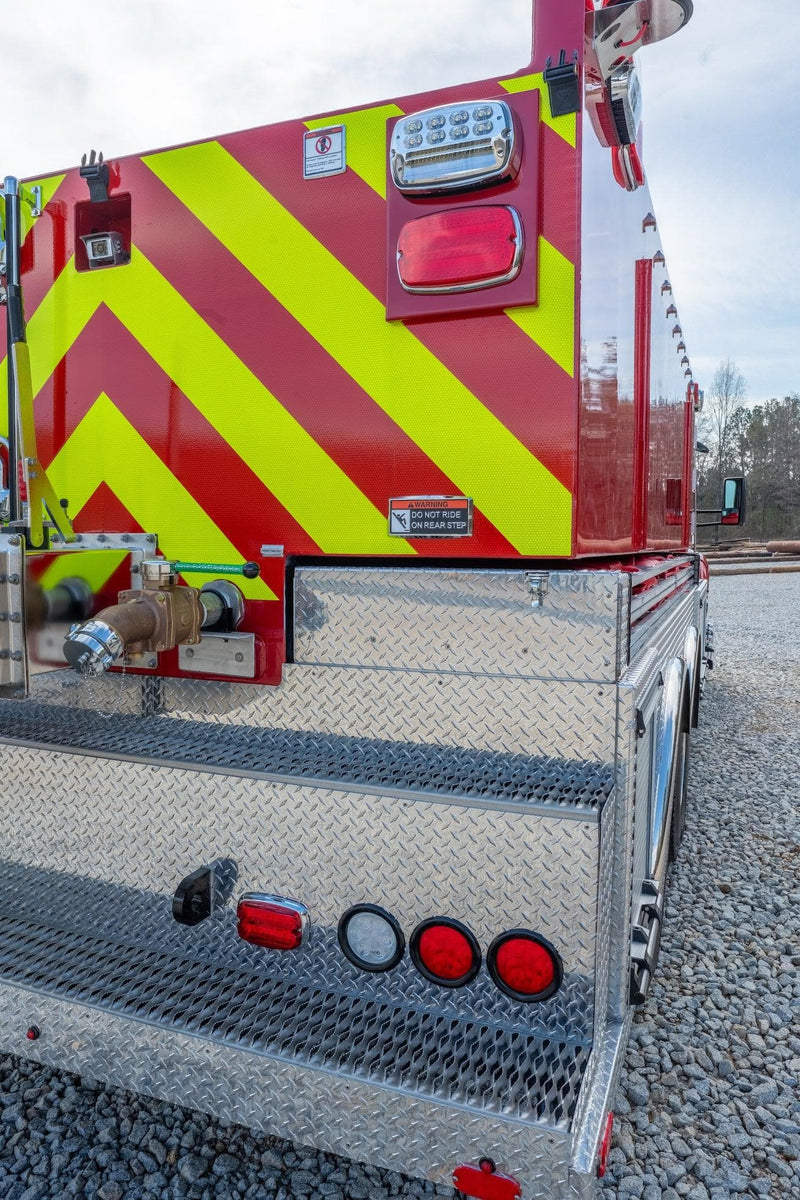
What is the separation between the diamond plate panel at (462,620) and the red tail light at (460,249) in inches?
23.0

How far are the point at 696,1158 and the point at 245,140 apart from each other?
8.70 ft

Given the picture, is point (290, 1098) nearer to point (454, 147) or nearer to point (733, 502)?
point (454, 147)

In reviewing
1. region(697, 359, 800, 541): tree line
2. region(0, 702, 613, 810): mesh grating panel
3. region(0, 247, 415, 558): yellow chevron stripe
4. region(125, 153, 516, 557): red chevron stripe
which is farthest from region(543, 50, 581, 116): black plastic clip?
region(697, 359, 800, 541): tree line

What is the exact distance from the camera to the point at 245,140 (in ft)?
5.98

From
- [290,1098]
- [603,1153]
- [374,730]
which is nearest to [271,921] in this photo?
[290,1098]

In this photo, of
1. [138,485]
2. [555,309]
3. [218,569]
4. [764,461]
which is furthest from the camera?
[764,461]

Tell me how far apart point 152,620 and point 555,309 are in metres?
1.04

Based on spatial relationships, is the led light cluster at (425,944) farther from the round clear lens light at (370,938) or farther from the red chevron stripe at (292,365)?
the red chevron stripe at (292,365)

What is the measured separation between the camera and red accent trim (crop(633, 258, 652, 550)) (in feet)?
8.52

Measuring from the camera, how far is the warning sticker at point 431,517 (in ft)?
5.33

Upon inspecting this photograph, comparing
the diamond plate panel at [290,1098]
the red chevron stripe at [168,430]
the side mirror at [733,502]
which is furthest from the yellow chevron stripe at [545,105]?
the side mirror at [733,502]

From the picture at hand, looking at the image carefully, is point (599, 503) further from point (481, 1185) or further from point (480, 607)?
point (481, 1185)

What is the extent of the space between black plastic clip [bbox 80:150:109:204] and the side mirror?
18.3 ft

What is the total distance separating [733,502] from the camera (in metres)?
6.51
